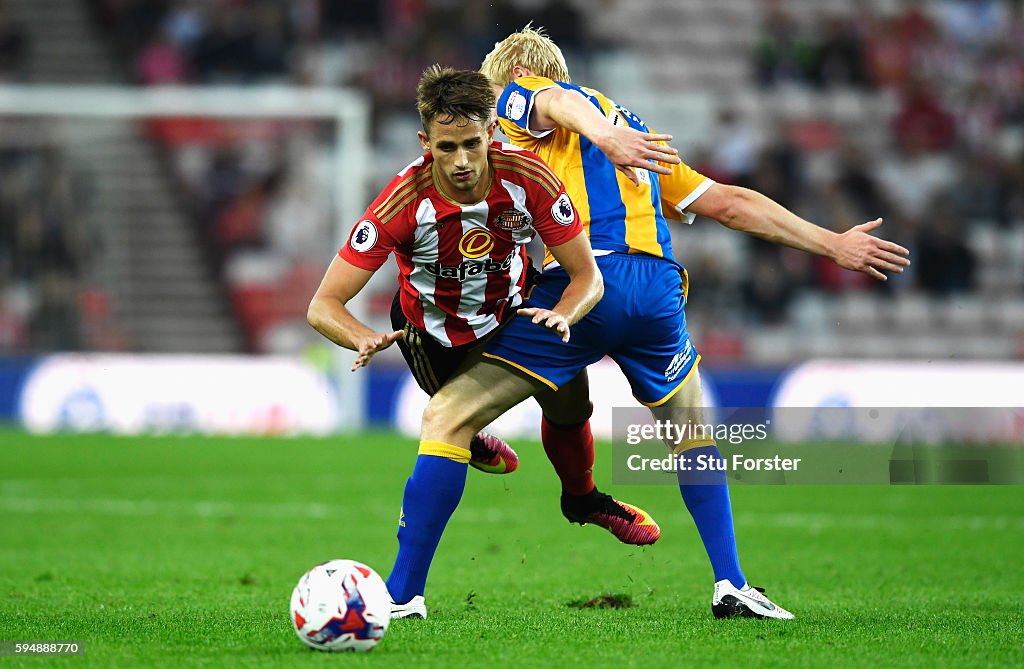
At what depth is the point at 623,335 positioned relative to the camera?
224 inches

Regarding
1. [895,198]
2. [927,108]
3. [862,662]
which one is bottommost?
[862,662]

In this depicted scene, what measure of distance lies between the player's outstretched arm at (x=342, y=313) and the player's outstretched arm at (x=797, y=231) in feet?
5.22

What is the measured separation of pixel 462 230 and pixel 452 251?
98mm

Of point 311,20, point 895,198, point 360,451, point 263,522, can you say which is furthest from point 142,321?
point 895,198

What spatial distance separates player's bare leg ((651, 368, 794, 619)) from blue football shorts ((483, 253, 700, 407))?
77 mm

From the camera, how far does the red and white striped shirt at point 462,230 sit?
17.4 feet

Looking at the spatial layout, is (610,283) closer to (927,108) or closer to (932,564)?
(932,564)

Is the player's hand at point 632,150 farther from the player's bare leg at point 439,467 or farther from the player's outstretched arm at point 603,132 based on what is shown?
the player's bare leg at point 439,467

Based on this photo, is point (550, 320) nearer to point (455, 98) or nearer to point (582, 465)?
point (455, 98)

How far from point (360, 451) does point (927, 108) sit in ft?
34.5

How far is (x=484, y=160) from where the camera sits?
5270 mm

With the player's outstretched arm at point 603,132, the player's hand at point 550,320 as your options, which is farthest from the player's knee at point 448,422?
the player's outstretched arm at point 603,132

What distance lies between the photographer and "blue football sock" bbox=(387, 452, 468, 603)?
17.8 feet

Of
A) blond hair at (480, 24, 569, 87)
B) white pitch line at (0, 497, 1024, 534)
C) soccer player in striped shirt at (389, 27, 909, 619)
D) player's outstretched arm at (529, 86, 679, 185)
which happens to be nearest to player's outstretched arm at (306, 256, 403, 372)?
soccer player in striped shirt at (389, 27, 909, 619)
